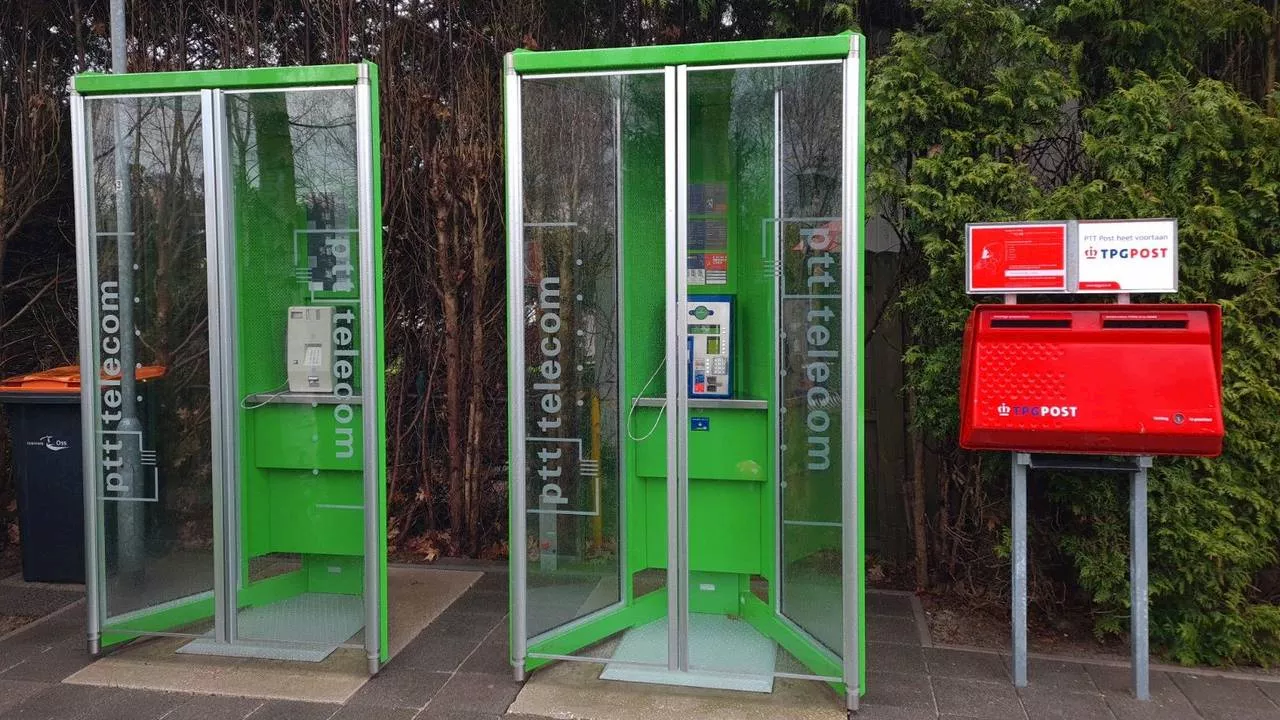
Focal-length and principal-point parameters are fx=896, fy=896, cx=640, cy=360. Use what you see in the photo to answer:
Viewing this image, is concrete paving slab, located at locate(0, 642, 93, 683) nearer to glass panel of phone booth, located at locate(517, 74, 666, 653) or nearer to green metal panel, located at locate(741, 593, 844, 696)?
glass panel of phone booth, located at locate(517, 74, 666, 653)

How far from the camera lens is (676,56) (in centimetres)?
394

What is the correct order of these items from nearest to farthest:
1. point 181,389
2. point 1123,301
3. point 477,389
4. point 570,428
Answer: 1. point 1123,301
2. point 570,428
3. point 181,389
4. point 477,389

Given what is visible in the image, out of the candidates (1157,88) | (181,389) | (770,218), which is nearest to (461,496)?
(181,389)

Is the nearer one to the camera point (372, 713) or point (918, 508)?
point (372, 713)

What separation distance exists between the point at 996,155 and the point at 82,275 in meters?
4.71

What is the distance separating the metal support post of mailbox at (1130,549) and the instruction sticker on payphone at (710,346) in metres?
Result: 1.39

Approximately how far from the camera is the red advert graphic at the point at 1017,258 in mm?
3963

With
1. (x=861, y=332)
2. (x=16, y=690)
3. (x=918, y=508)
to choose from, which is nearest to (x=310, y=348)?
(x=16, y=690)

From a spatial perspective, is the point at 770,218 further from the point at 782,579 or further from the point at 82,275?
the point at 82,275

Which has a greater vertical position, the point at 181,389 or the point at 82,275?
the point at 82,275

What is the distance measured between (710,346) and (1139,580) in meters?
2.17

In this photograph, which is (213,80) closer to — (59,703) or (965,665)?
(59,703)

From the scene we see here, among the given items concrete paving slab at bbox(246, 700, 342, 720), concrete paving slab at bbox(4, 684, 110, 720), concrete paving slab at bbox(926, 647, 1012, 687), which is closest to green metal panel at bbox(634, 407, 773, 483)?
concrete paving slab at bbox(926, 647, 1012, 687)

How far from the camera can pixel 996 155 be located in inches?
188
